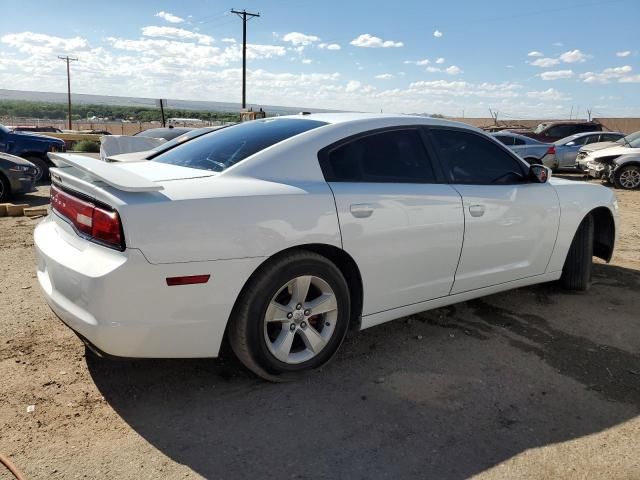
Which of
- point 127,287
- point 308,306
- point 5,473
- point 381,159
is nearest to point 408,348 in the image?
point 308,306

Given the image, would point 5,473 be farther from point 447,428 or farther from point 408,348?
point 408,348

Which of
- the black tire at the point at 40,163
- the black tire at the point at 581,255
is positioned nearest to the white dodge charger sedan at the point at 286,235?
the black tire at the point at 581,255

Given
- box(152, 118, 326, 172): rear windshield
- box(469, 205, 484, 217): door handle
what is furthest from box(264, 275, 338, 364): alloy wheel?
box(469, 205, 484, 217): door handle

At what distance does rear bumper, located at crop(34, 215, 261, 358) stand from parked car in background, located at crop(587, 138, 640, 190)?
1384cm

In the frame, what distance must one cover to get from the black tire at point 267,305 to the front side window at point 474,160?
1.26 metres

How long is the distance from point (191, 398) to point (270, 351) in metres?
0.50

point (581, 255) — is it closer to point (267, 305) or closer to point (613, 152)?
point (267, 305)

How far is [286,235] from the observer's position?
291 cm

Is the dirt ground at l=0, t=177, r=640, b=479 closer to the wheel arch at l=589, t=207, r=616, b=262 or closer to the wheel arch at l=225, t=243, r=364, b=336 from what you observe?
the wheel arch at l=225, t=243, r=364, b=336

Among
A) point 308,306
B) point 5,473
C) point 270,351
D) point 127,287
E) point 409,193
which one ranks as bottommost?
point 5,473

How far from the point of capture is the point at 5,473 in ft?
7.64

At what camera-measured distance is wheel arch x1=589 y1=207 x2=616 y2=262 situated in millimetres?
5077

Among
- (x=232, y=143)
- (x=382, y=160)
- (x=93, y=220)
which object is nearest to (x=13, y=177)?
(x=232, y=143)

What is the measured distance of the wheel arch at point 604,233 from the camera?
5.08 m
